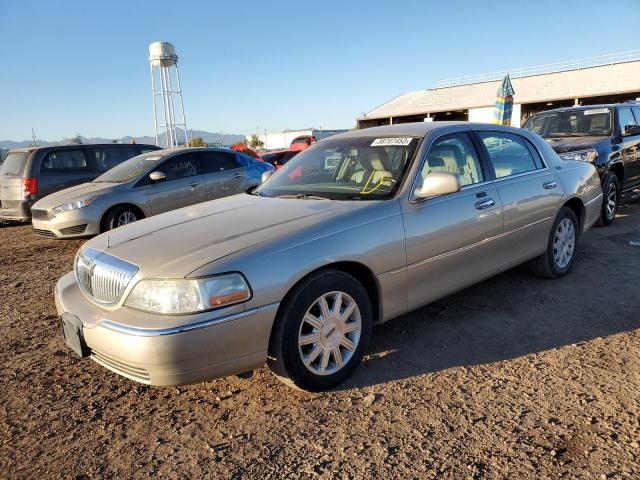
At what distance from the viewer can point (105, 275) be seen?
9.32ft

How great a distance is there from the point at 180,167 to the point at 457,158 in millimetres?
5226

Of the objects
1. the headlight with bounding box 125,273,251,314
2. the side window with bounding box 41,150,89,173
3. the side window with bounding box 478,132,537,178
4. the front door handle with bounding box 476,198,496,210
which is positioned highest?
the side window with bounding box 41,150,89,173

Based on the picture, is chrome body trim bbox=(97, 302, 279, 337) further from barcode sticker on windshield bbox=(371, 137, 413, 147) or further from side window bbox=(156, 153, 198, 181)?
side window bbox=(156, 153, 198, 181)

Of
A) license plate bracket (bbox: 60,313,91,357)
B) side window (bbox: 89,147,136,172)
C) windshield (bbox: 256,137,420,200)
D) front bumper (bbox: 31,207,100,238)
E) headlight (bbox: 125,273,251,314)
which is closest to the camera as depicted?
headlight (bbox: 125,273,251,314)

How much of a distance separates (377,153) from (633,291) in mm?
2709

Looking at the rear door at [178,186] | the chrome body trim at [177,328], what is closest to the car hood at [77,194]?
the rear door at [178,186]

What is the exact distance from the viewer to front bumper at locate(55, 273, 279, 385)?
2.45m

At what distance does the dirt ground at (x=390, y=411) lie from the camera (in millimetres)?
2361

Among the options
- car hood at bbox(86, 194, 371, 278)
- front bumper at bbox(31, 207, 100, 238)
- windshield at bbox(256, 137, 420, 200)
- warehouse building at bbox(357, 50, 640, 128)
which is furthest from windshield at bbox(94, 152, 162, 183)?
warehouse building at bbox(357, 50, 640, 128)

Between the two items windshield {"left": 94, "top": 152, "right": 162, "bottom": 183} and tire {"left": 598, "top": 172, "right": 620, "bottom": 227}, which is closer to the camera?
tire {"left": 598, "top": 172, "right": 620, "bottom": 227}

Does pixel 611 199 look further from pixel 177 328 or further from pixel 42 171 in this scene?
pixel 42 171

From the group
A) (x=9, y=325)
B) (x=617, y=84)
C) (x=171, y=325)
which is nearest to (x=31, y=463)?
(x=171, y=325)

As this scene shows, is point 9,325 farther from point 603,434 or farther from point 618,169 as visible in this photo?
point 618,169

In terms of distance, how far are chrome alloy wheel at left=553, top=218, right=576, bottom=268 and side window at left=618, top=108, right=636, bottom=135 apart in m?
3.85
